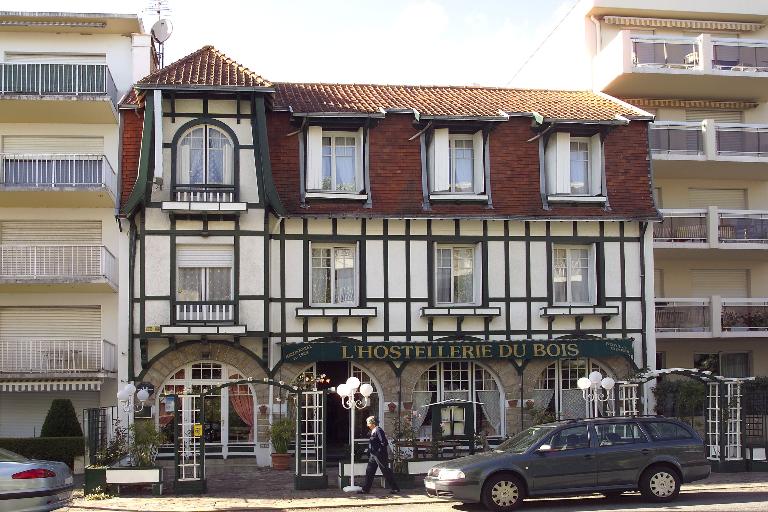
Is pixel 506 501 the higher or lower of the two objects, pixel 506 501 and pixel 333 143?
the lower

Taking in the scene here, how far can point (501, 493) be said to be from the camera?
17672mm

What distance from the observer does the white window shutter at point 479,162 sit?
26516 mm

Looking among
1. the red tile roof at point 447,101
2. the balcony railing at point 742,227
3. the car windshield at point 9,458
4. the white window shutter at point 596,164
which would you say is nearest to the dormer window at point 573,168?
the white window shutter at point 596,164

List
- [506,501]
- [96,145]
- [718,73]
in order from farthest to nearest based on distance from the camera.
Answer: [718,73] < [96,145] < [506,501]

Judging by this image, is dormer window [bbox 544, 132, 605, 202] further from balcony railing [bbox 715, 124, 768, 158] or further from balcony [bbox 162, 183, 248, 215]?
balcony [bbox 162, 183, 248, 215]

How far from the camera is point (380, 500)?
19484 millimetres

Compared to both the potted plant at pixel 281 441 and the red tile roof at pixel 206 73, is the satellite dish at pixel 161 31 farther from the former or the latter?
the potted plant at pixel 281 441

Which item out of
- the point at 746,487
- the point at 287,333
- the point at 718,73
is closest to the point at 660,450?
the point at 746,487

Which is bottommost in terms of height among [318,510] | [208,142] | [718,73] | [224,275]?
[318,510]

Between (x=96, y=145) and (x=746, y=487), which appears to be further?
(x=96, y=145)

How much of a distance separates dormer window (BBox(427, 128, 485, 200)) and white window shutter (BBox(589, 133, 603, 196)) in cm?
284

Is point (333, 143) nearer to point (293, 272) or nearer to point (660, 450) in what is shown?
point (293, 272)

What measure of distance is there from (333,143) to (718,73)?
12016 mm

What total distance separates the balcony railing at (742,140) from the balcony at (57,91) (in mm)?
16736
